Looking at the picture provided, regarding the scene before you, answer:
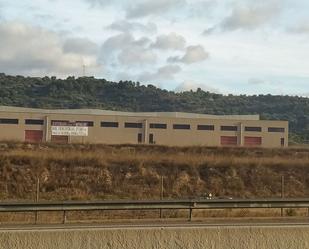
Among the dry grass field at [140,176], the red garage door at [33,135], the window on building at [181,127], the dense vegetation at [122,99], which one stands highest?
the dense vegetation at [122,99]

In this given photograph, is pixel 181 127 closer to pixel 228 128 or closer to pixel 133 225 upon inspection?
pixel 228 128

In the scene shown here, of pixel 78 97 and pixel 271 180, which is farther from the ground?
pixel 78 97

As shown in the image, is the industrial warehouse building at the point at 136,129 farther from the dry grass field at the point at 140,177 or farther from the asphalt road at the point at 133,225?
the asphalt road at the point at 133,225

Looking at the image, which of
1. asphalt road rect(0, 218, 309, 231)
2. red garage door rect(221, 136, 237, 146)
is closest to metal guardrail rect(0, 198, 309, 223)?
asphalt road rect(0, 218, 309, 231)

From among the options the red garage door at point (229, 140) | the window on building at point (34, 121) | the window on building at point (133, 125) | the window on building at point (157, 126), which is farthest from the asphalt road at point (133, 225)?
the red garage door at point (229, 140)

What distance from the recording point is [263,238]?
347 inches

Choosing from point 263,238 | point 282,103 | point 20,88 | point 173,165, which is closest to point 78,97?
point 20,88

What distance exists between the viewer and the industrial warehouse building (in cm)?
9012

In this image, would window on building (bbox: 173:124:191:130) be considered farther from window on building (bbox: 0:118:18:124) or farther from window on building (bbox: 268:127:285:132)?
window on building (bbox: 0:118:18:124)

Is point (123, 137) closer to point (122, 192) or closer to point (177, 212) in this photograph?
point (122, 192)

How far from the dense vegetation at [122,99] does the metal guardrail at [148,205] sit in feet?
444

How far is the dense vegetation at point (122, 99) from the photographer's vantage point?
160 metres

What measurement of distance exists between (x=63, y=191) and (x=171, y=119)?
63.7 meters

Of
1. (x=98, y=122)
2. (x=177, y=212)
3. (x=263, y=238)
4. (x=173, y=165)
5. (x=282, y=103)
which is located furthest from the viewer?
(x=282, y=103)
